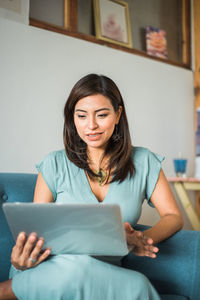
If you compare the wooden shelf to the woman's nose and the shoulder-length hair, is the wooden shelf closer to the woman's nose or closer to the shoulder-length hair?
Answer: the shoulder-length hair

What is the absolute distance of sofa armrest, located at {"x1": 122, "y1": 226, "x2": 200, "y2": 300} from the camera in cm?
110

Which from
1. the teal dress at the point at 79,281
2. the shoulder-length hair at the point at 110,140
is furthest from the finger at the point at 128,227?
the shoulder-length hair at the point at 110,140

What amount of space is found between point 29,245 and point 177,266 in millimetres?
512

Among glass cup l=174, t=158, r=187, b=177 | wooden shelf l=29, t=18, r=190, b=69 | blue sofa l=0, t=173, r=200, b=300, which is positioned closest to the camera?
blue sofa l=0, t=173, r=200, b=300

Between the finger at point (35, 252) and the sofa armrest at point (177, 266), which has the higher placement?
the finger at point (35, 252)

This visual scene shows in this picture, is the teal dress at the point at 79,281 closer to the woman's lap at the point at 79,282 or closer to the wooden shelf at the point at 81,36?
the woman's lap at the point at 79,282

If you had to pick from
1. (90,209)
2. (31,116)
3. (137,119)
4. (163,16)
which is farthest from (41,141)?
(163,16)

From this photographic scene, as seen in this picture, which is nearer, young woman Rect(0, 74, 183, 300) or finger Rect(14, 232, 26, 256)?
finger Rect(14, 232, 26, 256)

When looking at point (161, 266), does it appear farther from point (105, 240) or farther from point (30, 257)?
point (30, 257)

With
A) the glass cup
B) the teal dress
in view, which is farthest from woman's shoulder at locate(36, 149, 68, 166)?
the glass cup

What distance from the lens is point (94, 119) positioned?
4.23 ft

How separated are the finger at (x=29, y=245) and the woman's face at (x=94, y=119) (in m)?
0.51

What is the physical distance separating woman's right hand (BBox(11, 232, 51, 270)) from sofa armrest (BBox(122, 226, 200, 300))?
0.42 meters

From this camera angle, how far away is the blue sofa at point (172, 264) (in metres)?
1.10
